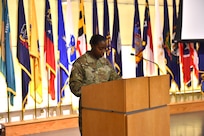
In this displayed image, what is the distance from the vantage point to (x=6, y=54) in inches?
181

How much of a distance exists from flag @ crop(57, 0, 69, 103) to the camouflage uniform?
2009mm

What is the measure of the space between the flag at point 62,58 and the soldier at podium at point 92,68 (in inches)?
79.1

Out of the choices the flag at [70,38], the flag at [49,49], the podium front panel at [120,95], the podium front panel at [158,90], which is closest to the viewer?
the podium front panel at [120,95]

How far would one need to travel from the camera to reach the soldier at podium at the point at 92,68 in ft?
9.55

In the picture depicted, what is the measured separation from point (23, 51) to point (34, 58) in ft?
0.66

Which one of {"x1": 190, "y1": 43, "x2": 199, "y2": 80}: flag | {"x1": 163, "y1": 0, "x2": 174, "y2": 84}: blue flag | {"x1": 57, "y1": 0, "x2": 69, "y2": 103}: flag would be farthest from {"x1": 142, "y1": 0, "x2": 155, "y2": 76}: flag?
{"x1": 57, "y1": 0, "x2": 69, "y2": 103}: flag

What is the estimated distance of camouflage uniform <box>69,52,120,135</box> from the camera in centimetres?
290

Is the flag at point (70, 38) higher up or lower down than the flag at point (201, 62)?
higher up

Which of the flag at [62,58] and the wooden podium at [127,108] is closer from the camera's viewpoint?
the wooden podium at [127,108]

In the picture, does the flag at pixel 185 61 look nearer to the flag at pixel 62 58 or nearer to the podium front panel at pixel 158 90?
the flag at pixel 62 58

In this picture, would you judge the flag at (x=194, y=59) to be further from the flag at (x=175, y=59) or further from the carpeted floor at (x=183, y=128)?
the carpeted floor at (x=183, y=128)

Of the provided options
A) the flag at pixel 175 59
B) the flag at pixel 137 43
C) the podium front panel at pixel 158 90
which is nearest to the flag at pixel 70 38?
the flag at pixel 137 43

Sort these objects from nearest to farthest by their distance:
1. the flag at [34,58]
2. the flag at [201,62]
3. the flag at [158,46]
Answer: the flag at [34,58] < the flag at [158,46] < the flag at [201,62]

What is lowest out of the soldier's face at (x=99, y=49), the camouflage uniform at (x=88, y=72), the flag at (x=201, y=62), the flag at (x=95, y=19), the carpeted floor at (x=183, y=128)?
the carpeted floor at (x=183, y=128)
